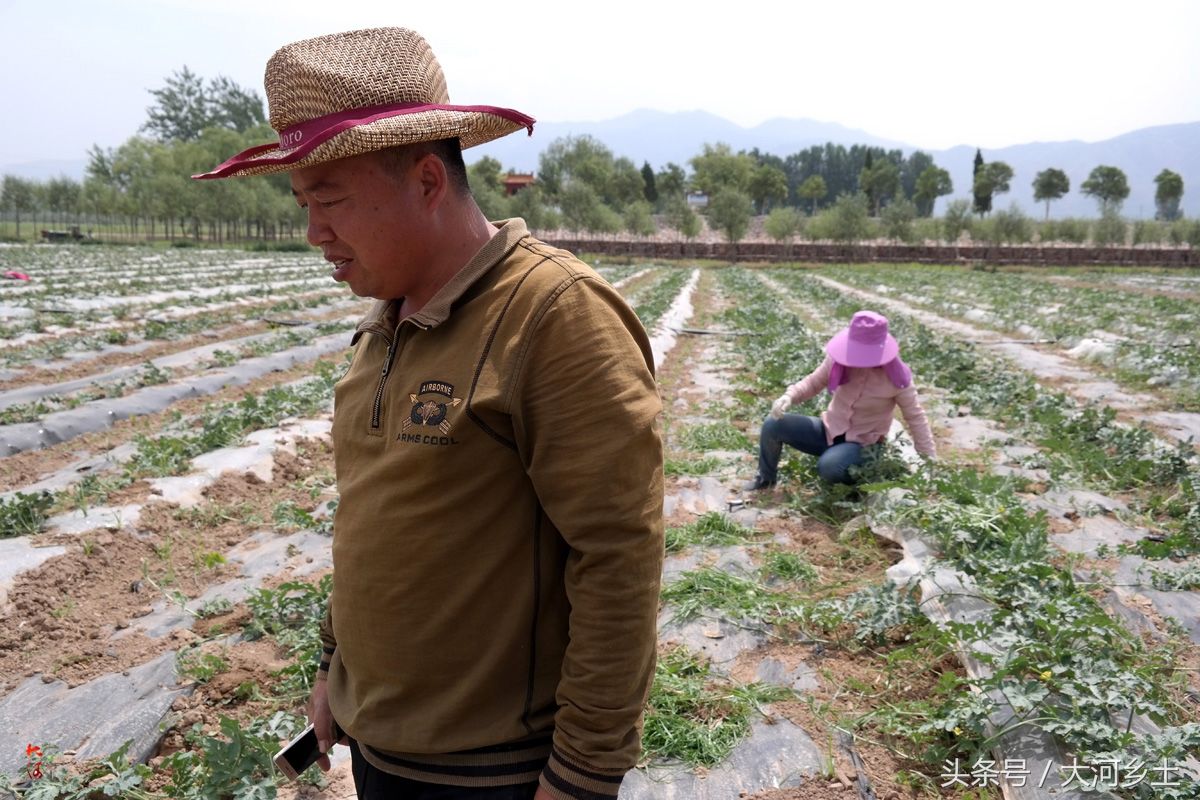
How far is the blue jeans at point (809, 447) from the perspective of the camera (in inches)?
230

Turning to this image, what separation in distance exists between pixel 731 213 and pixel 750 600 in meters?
54.9

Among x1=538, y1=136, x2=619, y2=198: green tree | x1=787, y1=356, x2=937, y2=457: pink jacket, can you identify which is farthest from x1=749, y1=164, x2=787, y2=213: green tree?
x1=787, y1=356, x2=937, y2=457: pink jacket

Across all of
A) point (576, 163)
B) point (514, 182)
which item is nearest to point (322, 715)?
point (576, 163)

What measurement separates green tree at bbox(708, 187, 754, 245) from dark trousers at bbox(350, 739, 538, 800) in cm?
5613

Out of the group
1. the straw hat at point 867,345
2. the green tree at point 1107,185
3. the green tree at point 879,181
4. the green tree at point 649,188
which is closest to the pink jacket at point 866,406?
the straw hat at point 867,345

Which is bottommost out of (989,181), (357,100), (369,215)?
(369,215)

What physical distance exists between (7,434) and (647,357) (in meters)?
8.53

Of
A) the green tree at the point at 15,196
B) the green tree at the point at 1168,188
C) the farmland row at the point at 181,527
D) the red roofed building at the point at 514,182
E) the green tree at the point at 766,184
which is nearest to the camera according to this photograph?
the farmland row at the point at 181,527

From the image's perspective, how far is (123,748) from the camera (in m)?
2.89

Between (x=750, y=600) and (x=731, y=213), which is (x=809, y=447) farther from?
(x=731, y=213)

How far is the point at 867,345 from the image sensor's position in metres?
5.41

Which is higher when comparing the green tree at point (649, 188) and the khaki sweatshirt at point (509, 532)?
the green tree at point (649, 188)

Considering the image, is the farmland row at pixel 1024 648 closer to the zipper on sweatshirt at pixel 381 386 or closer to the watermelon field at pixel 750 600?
the watermelon field at pixel 750 600

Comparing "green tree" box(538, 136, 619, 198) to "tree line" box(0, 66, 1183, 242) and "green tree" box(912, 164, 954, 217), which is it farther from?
"green tree" box(912, 164, 954, 217)
